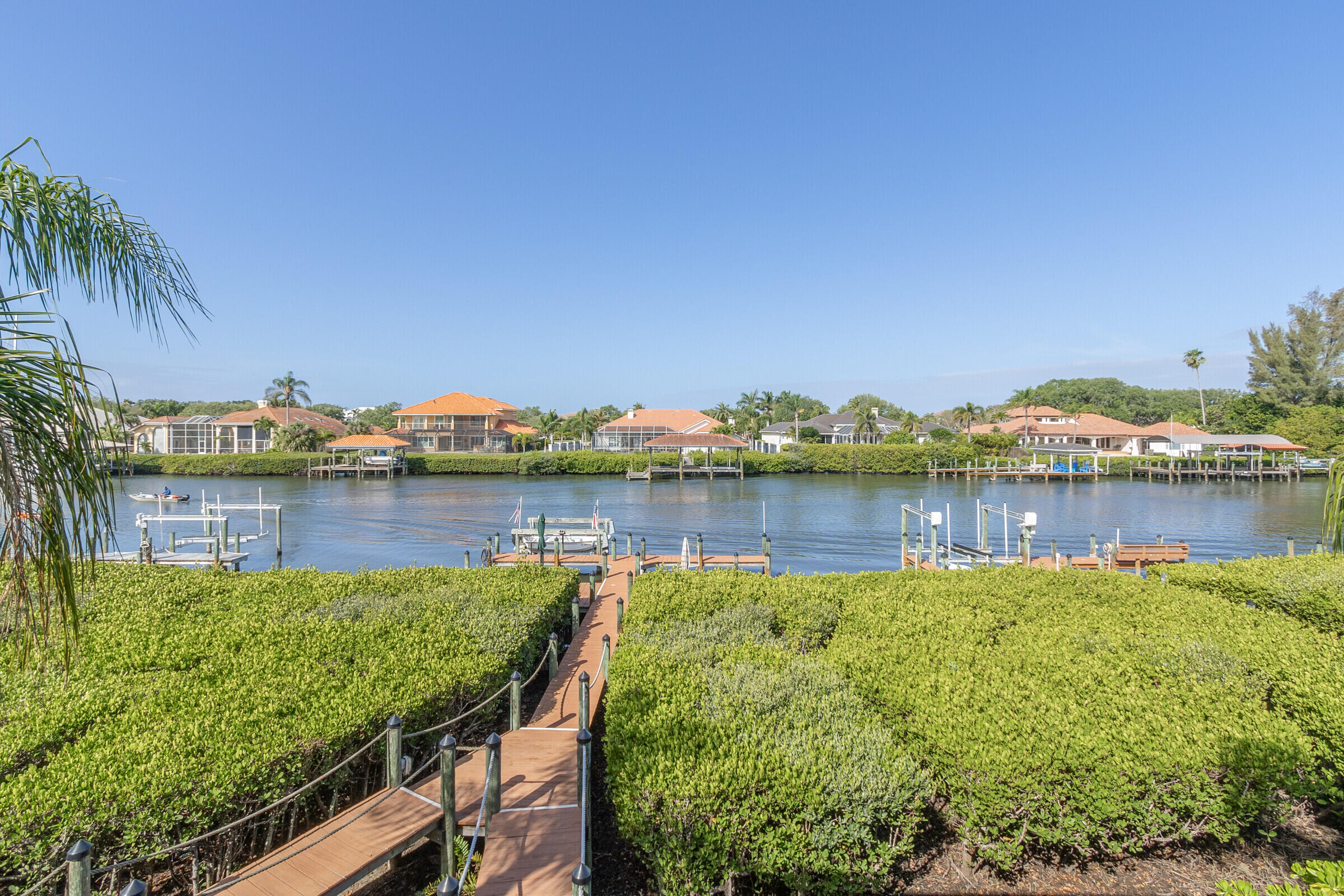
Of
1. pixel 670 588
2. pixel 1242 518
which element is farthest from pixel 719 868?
pixel 1242 518

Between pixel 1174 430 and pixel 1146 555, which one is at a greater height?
pixel 1174 430

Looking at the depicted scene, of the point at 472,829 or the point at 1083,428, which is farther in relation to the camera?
the point at 1083,428

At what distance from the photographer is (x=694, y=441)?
208ft

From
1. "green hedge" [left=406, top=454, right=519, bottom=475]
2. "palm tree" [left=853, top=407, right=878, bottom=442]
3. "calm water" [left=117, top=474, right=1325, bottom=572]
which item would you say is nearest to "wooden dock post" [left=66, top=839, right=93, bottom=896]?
"calm water" [left=117, top=474, right=1325, bottom=572]

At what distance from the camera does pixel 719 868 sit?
489 cm

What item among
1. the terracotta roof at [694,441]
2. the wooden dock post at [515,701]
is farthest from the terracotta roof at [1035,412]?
the wooden dock post at [515,701]

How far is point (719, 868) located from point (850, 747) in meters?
1.41

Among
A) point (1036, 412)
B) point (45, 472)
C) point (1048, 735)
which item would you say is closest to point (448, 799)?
point (45, 472)

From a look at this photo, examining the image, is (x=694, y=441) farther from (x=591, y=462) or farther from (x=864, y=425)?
(x=864, y=425)

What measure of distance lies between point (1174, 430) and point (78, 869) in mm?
96183

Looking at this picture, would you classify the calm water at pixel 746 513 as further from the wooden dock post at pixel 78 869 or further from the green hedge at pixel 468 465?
the wooden dock post at pixel 78 869

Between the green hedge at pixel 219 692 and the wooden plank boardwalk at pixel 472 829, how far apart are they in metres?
0.56

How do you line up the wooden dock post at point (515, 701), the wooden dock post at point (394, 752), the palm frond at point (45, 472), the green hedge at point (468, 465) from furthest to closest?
the green hedge at point (468, 465) < the wooden dock post at point (515, 701) < the wooden dock post at point (394, 752) < the palm frond at point (45, 472)

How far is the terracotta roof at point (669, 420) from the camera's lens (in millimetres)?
84250
